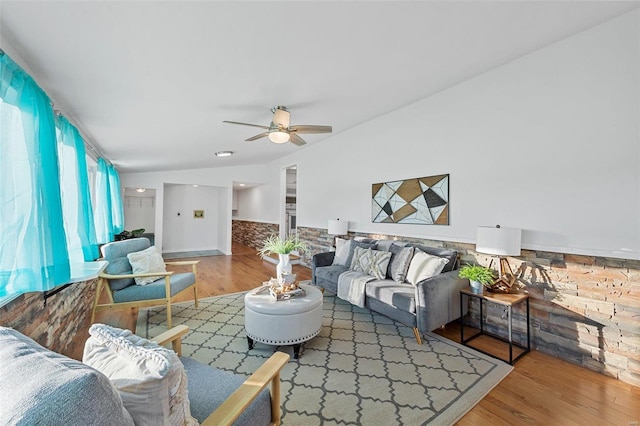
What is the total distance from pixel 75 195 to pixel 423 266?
3884 millimetres

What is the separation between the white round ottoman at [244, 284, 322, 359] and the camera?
240 cm

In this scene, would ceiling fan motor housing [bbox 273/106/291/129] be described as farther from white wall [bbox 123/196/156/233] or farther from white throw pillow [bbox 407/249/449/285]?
white wall [bbox 123/196/156/233]

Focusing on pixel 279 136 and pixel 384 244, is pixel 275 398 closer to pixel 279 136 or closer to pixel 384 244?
pixel 279 136

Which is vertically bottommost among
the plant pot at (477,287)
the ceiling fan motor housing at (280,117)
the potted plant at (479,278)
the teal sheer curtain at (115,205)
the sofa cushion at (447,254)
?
the plant pot at (477,287)

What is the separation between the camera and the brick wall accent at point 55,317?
1.69 m

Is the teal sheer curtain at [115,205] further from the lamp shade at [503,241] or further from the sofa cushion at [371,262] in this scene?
the lamp shade at [503,241]

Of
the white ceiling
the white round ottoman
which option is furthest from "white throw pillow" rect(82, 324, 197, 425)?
the white ceiling

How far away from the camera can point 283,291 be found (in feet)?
8.65

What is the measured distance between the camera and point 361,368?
231 cm

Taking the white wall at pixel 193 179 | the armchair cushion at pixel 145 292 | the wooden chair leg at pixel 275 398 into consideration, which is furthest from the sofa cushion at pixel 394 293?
the white wall at pixel 193 179

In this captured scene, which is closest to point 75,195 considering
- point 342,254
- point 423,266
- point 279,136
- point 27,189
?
point 27,189

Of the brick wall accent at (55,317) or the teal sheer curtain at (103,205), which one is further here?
the teal sheer curtain at (103,205)

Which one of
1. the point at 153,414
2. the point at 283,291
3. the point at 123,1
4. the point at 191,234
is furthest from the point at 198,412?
the point at 191,234

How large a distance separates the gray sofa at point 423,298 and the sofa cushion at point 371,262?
0.48ft
